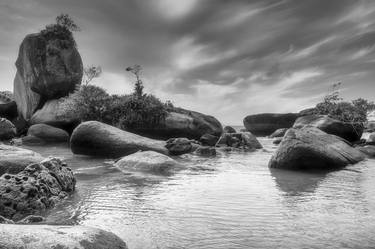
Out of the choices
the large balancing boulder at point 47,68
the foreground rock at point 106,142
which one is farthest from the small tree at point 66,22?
the foreground rock at point 106,142

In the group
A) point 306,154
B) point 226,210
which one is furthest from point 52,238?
point 306,154

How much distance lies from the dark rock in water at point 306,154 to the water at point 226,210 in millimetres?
1733

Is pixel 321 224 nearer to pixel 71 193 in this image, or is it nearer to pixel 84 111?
pixel 71 193

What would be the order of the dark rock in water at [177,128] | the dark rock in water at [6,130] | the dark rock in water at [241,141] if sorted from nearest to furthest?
the dark rock in water at [241,141] < the dark rock in water at [6,130] < the dark rock in water at [177,128]

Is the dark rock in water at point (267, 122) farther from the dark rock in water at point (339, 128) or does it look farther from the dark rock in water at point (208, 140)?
the dark rock in water at point (208, 140)

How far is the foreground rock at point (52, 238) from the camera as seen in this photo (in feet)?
11.2

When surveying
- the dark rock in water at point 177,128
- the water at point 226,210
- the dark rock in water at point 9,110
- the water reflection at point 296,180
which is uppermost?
the dark rock in water at point 9,110

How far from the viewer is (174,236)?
4969 millimetres

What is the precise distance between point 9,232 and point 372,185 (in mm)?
9019

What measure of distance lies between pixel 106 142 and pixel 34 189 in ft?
31.6

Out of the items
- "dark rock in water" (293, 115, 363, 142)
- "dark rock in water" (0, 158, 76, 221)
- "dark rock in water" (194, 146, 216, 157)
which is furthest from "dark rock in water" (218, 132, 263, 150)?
"dark rock in water" (0, 158, 76, 221)

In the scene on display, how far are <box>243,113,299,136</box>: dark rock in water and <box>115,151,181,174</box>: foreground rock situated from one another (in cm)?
4776

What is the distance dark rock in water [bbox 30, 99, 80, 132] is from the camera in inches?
1232

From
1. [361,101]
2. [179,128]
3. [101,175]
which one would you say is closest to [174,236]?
[101,175]
